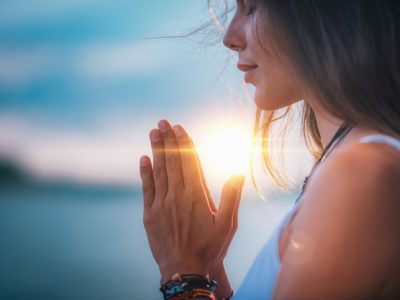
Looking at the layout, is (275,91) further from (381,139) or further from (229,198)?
(381,139)

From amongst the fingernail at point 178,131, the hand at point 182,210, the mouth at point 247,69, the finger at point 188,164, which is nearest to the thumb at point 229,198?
the hand at point 182,210

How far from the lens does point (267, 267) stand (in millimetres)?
2090

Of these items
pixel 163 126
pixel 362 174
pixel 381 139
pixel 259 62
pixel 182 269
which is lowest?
pixel 182 269

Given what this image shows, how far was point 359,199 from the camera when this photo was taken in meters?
1.74

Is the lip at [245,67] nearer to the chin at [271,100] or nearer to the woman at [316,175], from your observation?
the woman at [316,175]

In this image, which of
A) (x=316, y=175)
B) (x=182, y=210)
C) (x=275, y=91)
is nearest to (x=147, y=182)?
(x=182, y=210)

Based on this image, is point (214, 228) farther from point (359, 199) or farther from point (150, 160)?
point (359, 199)

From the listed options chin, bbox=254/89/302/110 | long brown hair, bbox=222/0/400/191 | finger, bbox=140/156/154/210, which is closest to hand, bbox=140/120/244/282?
finger, bbox=140/156/154/210

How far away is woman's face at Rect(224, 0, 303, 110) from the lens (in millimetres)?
2549

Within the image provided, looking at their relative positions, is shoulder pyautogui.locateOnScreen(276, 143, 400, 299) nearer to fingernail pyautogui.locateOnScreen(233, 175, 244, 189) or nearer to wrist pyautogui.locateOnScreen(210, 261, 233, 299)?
fingernail pyautogui.locateOnScreen(233, 175, 244, 189)

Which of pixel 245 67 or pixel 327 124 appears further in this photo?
pixel 245 67

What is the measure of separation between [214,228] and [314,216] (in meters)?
1.08

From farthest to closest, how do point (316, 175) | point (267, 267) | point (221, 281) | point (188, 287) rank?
point (221, 281) < point (188, 287) < point (267, 267) < point (316, 175)

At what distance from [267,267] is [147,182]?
105cm
